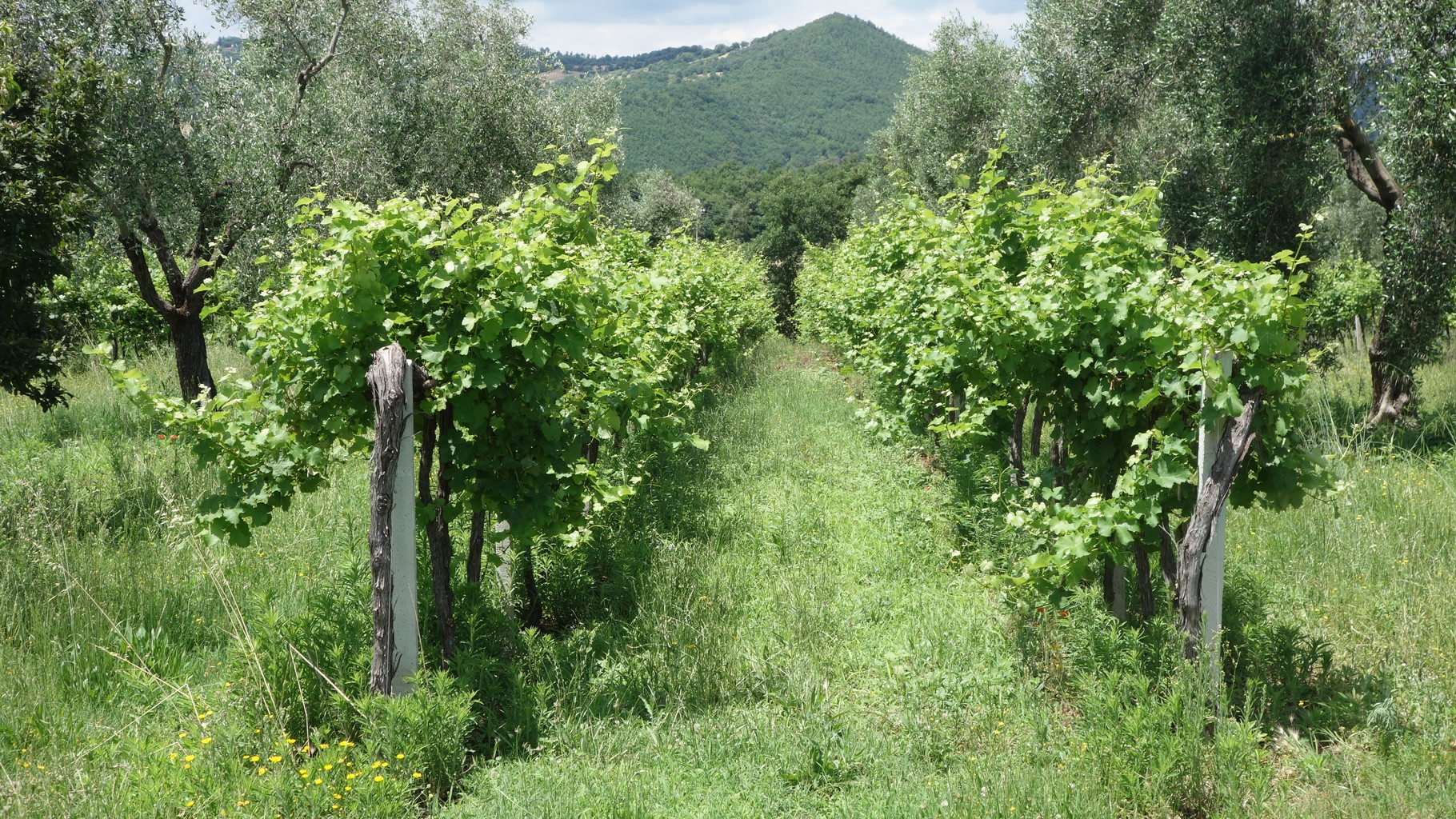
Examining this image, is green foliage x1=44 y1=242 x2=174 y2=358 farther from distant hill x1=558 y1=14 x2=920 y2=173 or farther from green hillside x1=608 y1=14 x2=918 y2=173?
distant hill x1=558 y1=14 x2=920 y2=173

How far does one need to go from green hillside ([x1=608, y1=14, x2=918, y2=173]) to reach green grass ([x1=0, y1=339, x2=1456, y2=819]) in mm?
79585

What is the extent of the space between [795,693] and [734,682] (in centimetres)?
32

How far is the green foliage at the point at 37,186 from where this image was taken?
583 cm

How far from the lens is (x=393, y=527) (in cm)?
371

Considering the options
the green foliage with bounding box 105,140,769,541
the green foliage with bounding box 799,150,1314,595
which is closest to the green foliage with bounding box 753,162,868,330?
the green foliage with bounding box 799,150,1314,595

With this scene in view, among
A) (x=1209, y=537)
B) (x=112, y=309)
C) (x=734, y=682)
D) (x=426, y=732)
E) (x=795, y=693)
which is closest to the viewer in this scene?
(x=426, y=732)

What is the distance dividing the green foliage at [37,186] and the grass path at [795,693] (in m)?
4.48

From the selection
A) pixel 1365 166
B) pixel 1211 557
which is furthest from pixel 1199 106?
pixel 1211 557

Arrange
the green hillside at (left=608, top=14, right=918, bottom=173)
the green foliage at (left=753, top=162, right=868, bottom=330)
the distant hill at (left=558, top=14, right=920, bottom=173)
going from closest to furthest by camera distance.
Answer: the green foliage at (left=753, top=162, right=868, bottom=330) < the green hillside at (left=608, top=14, right=918, bottom=173) < the distant hill at (left=558, top=14, right=920, bottom=173)

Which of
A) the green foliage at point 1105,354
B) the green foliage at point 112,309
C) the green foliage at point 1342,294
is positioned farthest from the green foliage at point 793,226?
the green foliage at point 1105,354

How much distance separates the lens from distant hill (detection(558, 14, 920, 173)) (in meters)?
95.9

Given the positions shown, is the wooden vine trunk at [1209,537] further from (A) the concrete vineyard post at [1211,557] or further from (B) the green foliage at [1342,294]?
(B) the green foliage at [1342,294]

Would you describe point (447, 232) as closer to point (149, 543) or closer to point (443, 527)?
point (443, 527)

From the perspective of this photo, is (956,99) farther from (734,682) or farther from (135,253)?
(734,682)
